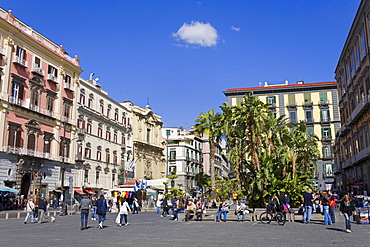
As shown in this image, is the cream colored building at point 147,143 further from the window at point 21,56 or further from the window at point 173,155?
the window at point 21,56

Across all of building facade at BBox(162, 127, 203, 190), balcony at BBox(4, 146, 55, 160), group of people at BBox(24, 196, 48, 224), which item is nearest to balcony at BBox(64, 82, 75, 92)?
balcony at BBox(4, 146, 55, 160)

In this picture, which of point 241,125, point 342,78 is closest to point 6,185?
point 241,125

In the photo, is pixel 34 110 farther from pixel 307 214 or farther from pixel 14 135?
pixel 307 214

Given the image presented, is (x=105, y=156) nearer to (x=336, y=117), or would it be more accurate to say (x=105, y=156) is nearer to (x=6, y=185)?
(x=6, y=185)

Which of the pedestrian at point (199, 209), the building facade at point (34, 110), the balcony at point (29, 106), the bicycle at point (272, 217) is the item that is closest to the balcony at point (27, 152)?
the building facade at point (34, 110)

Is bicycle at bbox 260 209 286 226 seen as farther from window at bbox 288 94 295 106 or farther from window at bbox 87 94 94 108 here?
window at bbox 288 94 295 106

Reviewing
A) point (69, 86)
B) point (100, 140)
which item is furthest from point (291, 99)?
point (69, 86)

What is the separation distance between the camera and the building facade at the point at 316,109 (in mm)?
62281

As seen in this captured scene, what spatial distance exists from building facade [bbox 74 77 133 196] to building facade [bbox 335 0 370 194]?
3036 cm

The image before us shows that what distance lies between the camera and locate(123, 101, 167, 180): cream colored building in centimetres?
6038

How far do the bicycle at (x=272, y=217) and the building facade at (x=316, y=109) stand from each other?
44.9 meters

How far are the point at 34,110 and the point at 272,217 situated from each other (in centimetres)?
2714

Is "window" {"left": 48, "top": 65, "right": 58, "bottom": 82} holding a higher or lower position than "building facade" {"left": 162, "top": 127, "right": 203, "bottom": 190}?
higher

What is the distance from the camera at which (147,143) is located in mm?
62906
